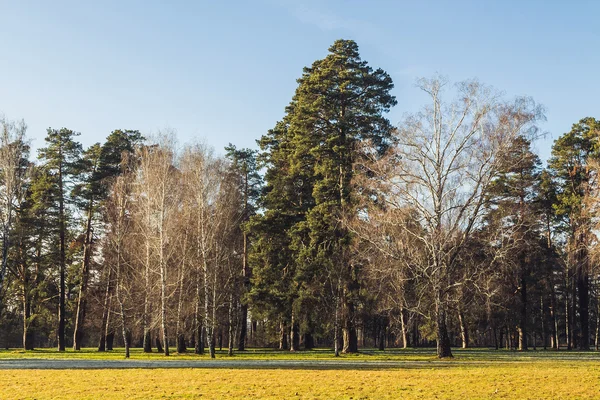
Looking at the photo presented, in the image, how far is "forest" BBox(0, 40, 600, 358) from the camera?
30594 millimetres

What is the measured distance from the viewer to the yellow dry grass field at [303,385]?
13023 mm

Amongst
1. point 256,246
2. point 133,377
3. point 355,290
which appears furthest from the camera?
point 256,246

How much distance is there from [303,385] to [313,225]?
2282 cm

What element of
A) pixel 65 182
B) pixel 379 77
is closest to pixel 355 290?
pixel 379 77

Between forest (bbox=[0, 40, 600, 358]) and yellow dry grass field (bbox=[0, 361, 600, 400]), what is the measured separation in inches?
490

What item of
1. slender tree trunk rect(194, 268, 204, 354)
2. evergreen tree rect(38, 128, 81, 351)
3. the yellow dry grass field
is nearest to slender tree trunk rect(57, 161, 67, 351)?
evergreen tree rect(38, 128, 81, 351)

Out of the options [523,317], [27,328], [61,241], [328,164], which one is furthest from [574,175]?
[27,328]

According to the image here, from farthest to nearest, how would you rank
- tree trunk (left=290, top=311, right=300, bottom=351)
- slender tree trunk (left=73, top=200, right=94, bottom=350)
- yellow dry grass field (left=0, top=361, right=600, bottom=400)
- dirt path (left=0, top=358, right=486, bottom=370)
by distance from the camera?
slender tree trunk (left=73, top=200, right=94, bottom=350)
tree trunk (left=290, top=311, right=300, bottom=351)
dirt path (left=0, top=358, right=486, bottom=370)
yellow dry grass field (left=0, top=361, right=600, bottom=400)

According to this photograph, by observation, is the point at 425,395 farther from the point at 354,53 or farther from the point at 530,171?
the point at 530,171

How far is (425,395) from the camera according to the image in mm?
13078

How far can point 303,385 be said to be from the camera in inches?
589

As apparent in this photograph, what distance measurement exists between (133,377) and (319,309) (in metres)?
21.7

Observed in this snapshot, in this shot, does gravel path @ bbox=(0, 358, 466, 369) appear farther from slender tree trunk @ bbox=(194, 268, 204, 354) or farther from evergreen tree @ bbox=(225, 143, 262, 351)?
evergreen tree @ bbox=(225, 143, 262, 351)

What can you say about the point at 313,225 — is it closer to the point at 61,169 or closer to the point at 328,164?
the point at 328,164
